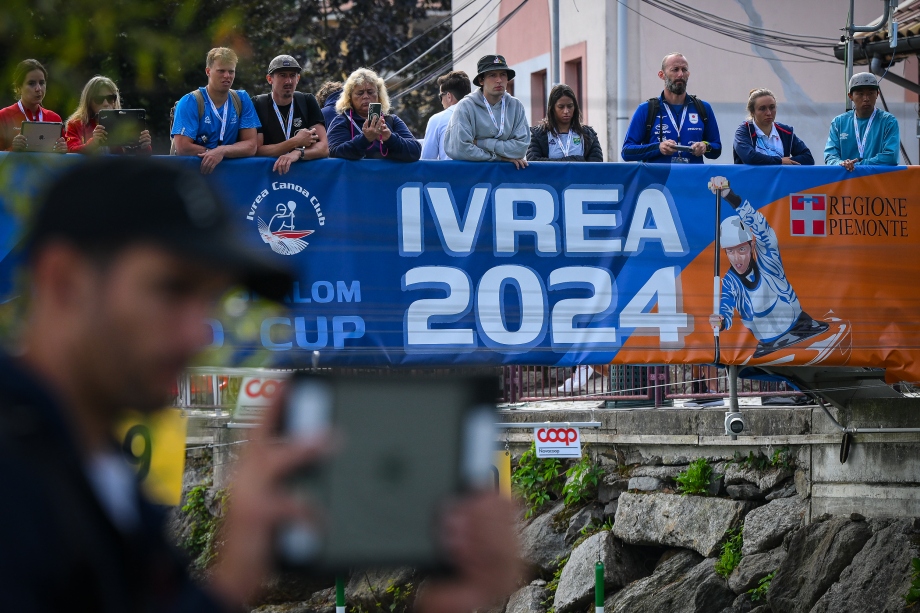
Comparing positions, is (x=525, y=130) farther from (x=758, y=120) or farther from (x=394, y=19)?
(x=394, y=19)

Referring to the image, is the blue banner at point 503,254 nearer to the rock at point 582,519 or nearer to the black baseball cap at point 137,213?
the rock at point 582,519

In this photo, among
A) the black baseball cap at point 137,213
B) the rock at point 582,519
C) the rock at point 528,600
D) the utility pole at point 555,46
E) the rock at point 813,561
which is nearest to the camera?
the black baseball cap at point 137,213

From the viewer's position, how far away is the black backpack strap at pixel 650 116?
1001 centimetres

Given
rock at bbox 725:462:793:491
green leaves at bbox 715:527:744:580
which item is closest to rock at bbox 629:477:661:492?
rock at bbox 725:462:793:491

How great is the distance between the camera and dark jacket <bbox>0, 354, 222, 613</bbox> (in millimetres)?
Answer: 1317

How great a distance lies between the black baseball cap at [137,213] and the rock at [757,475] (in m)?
12.0

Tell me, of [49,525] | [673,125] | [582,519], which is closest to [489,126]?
[673,125]

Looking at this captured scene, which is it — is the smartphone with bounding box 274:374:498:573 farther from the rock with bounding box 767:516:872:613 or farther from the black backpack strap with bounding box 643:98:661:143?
the rock with bounding box 767:516:872:613

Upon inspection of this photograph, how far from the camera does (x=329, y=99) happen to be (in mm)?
10336

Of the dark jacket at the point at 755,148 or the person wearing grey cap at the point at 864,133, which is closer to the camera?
the dark jacket at the point at 755,148

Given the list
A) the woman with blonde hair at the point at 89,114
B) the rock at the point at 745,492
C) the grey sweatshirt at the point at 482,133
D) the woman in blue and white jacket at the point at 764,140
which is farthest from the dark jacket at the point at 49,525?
the rock at the point at 745,492

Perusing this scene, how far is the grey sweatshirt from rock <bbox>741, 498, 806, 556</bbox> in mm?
5457

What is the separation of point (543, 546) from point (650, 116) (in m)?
6.93

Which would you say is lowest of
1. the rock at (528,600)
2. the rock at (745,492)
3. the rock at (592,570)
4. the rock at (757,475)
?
the rock at (528,600)
